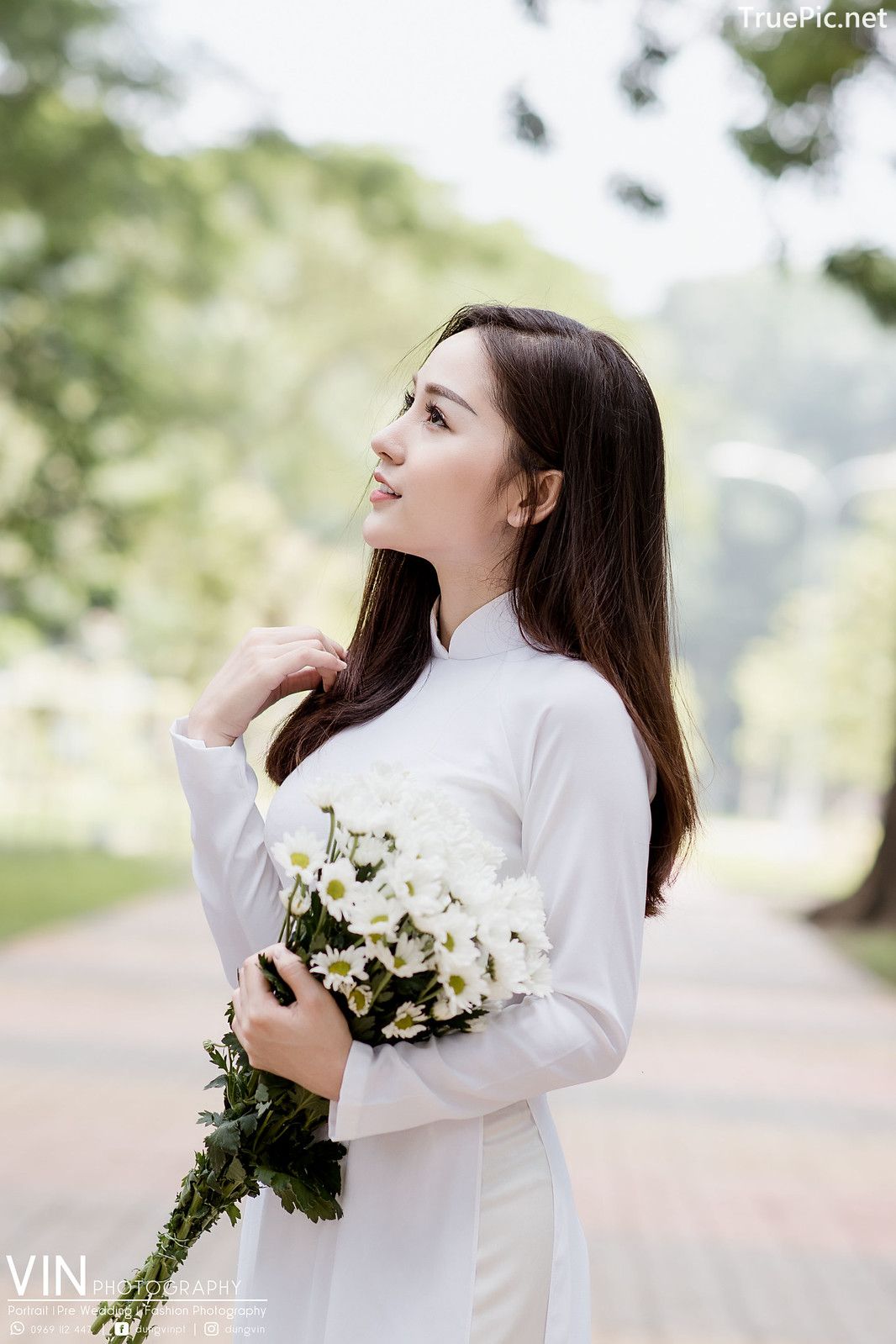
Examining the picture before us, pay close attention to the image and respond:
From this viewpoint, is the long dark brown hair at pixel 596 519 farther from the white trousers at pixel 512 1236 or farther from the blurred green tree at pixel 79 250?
the blurred green tree at pixel 79 250

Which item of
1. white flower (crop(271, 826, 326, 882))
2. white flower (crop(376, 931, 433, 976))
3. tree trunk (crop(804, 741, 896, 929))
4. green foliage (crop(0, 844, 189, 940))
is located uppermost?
white flower (crop(271, 826, 326, 882))

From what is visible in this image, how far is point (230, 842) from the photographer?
6.75 feet

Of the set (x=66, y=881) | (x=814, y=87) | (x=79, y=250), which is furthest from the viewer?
(x=66, y=881)

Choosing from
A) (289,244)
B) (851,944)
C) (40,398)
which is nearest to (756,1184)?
(851,944)

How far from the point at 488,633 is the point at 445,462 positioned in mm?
261

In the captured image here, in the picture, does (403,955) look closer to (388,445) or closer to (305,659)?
(305,659)

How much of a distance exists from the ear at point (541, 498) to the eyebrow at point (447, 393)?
0.13 metres

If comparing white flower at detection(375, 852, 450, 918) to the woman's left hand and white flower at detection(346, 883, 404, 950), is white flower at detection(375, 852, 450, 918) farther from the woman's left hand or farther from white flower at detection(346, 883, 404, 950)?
the woman's left hand

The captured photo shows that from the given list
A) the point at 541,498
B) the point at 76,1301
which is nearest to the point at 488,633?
the point at 541,498

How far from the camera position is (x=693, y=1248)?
5.32 m

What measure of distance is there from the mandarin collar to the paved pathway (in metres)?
0.60

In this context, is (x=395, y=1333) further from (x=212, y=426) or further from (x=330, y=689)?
(x=212, y=426)

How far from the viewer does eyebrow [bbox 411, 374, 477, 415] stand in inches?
84.4

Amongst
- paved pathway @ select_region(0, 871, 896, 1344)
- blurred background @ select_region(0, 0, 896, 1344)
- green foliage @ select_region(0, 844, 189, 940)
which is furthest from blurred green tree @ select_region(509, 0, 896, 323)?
green foliage @ select_region(0, 844, 189, 940)
